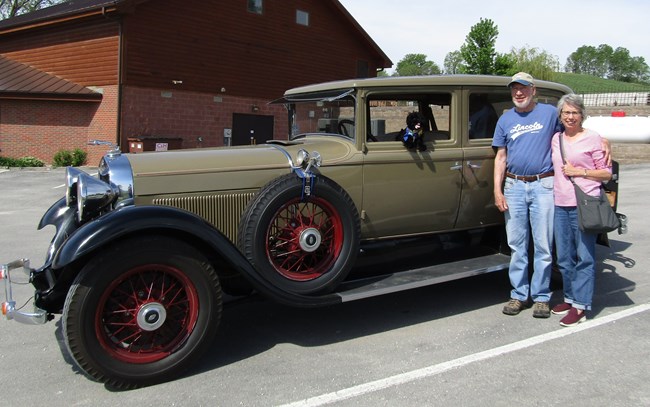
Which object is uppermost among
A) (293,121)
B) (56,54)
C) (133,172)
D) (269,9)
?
(269,9)

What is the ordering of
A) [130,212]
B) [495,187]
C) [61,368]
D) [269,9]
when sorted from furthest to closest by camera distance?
[269,9], [495,187], [61,368], [130,212]

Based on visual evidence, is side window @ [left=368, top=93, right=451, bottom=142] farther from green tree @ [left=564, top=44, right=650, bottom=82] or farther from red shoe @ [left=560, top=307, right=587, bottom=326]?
green tree @ [left=564, top=44, right=650, bottom=82]

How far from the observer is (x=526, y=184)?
4090 mm

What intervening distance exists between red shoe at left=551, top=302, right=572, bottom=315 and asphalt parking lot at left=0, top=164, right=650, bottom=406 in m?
0.19

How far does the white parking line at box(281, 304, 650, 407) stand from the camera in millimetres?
2891

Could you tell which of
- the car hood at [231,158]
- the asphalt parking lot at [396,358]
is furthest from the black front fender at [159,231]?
the car hood at [231,158]

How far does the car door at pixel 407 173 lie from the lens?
4.08 metres

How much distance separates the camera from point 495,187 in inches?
167

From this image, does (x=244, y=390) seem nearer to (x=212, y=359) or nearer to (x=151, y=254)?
(x=212, y=359)

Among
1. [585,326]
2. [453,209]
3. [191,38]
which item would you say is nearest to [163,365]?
[453,209]

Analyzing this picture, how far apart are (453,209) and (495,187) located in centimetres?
40

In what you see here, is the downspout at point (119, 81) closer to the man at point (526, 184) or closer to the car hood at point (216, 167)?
the car hood at point (216, 167)

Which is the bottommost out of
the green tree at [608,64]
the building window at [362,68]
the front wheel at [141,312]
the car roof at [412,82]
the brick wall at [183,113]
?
the front wheel at [141,312]

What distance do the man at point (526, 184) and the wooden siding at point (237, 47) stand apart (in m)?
15.9
